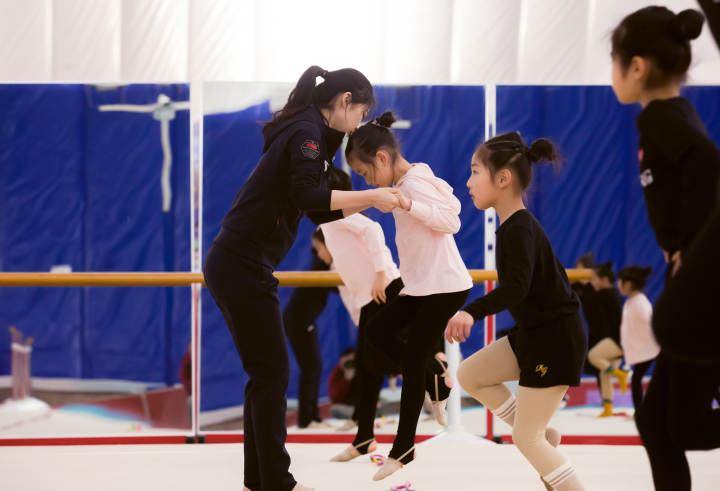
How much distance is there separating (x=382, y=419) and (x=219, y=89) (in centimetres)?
199

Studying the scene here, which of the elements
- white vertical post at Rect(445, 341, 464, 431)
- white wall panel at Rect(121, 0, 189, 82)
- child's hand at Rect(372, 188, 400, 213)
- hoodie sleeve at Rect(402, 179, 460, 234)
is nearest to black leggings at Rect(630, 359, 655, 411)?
white vertical post at Rect(445, 341, 464, 431)

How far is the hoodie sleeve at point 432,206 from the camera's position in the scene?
2586mm

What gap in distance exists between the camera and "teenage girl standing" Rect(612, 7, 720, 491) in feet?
5.05

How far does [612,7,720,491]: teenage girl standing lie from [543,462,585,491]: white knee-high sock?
513 mm

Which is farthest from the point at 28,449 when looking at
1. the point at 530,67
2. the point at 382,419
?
the point at 530,67

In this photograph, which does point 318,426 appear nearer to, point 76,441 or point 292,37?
point 76,441

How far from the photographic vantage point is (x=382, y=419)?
400 centimetres

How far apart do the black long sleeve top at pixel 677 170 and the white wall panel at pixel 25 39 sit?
4.68 metres

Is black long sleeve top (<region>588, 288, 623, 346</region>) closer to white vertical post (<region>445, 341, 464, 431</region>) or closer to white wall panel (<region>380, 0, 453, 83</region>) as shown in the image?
white vertical post (<region>445, 341, 464, 431</region>)

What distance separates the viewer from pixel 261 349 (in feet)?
7.47

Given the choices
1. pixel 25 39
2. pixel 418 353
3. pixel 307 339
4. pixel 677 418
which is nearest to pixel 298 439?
pixel 307 339

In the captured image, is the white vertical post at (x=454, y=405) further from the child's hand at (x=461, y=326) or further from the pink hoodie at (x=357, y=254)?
the child's hand at (x=461, y=326)

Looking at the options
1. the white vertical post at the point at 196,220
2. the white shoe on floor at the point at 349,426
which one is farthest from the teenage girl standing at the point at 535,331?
the white vertical post at the point at 196,220

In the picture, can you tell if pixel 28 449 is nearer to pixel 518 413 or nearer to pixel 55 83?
pixel 55 83
